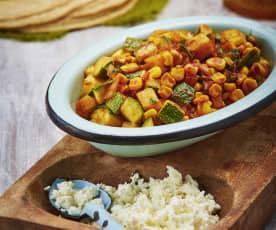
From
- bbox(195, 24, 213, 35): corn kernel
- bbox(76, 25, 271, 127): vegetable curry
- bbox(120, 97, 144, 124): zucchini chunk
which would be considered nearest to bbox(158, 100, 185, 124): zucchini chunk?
bbox(76, 25, 271, 127): vegetable curry

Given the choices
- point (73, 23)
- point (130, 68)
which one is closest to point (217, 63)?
point (130, 68)

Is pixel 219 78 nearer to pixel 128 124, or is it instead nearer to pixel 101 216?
pixel 128 124

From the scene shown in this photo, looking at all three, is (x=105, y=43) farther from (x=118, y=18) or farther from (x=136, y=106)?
(x=118, y=18)

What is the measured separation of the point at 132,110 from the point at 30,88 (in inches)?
52.2

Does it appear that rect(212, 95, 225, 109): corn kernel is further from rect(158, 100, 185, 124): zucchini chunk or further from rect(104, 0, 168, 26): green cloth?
rect(104, 0, 168, 26): green cloth

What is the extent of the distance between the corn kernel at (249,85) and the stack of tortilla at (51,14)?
1938 millimetres

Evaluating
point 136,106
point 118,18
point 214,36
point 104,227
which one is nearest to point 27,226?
point 104,227

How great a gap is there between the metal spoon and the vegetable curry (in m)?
0.29

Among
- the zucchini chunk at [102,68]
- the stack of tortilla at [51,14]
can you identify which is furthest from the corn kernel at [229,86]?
the stack of tortilla at [51,14]

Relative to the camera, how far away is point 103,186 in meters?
1.74

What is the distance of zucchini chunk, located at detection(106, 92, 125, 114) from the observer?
5.78 feet

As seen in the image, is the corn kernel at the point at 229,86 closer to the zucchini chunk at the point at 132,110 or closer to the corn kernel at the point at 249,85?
the corn kernel at the point at 249,85

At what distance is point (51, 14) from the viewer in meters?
3.41

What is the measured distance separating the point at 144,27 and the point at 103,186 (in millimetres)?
1043
